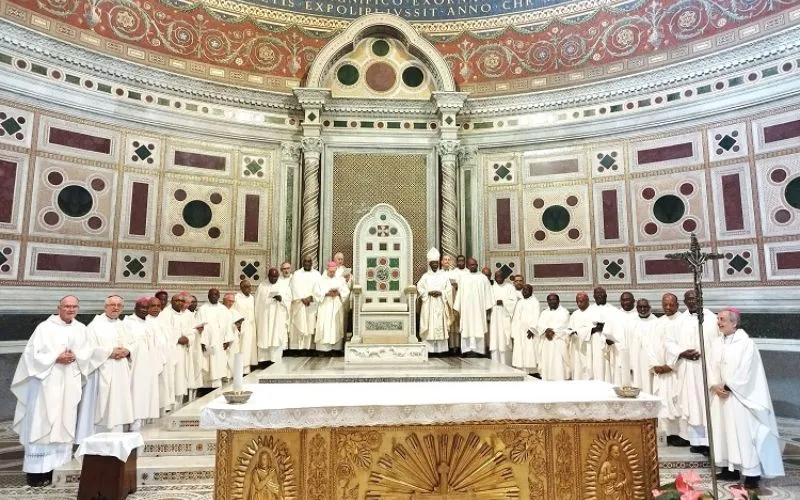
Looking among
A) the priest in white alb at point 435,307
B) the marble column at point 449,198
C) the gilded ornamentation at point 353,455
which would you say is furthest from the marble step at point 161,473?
the marble column at point 449,198

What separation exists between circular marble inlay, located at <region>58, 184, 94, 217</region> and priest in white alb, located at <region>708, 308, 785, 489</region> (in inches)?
432

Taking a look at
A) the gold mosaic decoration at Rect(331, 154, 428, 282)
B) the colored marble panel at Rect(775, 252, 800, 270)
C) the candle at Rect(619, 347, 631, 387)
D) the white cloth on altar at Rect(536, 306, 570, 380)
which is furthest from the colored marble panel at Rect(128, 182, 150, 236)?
the colored marble panel at Rect(775, 252, 800, 270)

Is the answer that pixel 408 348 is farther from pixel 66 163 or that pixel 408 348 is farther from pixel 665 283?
pixel 66 163

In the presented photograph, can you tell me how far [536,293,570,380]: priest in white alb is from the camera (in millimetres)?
10086

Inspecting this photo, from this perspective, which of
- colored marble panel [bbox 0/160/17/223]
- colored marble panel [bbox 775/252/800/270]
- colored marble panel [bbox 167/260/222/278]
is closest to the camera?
colored marble panel [bbox 0/160/17/223]

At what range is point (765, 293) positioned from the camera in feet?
33.2

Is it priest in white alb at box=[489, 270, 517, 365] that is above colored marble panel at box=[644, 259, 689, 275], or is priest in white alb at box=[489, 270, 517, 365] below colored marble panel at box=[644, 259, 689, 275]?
below

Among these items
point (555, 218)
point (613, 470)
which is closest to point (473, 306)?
point (555, 218)

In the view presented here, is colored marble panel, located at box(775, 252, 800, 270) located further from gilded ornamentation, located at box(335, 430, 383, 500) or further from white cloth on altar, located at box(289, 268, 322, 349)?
gilded ornamentation, located at box(335, 430, 383, 500)

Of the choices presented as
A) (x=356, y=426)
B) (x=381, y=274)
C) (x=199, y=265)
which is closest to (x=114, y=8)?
(x=199, y=265)

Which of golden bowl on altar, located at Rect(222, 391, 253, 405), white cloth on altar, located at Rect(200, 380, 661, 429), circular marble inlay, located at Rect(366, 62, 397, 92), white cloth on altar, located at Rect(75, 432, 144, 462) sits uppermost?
circular marble inlay, located at Rect(366, 62, 397, 92)

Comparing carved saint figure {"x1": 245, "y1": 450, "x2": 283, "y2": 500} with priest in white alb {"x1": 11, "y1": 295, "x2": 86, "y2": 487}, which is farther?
priest in white alb {"x1": 11, "y1": 295, "x2": 86, "y2": 487}

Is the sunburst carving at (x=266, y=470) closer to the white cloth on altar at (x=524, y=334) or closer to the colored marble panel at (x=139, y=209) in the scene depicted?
the white cloth on altar at (x=524, y=334)

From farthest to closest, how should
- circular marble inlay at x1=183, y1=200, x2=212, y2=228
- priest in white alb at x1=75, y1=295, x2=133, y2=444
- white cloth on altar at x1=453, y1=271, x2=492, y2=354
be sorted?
circular marble inlay at x1=183, y1=200, x2=212, y2=228, white cloth on altar at x1=453, y1=271, x2=492, y2=354, priest in white alb at x1=75, y1=295, x2=133, y2=444
